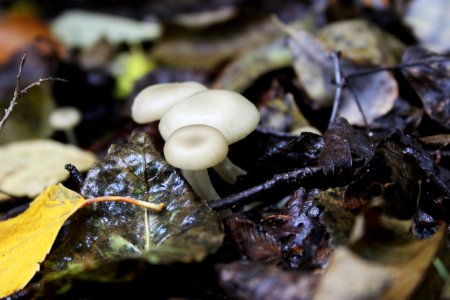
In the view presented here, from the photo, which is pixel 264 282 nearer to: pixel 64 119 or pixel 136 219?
pixel 136 219

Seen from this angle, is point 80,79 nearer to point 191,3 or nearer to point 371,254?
point 191,3

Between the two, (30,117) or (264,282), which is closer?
(264,282)

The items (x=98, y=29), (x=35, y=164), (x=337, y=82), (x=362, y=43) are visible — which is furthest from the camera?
(x=98, y=29)

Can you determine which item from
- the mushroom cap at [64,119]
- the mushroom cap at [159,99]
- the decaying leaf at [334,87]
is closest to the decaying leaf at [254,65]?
the decaying leaf at [334,87]

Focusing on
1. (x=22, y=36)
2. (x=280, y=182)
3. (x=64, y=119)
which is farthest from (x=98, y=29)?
(x=280, y=182)

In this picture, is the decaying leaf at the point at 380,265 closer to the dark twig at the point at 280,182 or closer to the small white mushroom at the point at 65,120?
the dark twig at the point at 280,182

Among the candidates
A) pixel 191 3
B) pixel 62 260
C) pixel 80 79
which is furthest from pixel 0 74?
pixel 62 260
